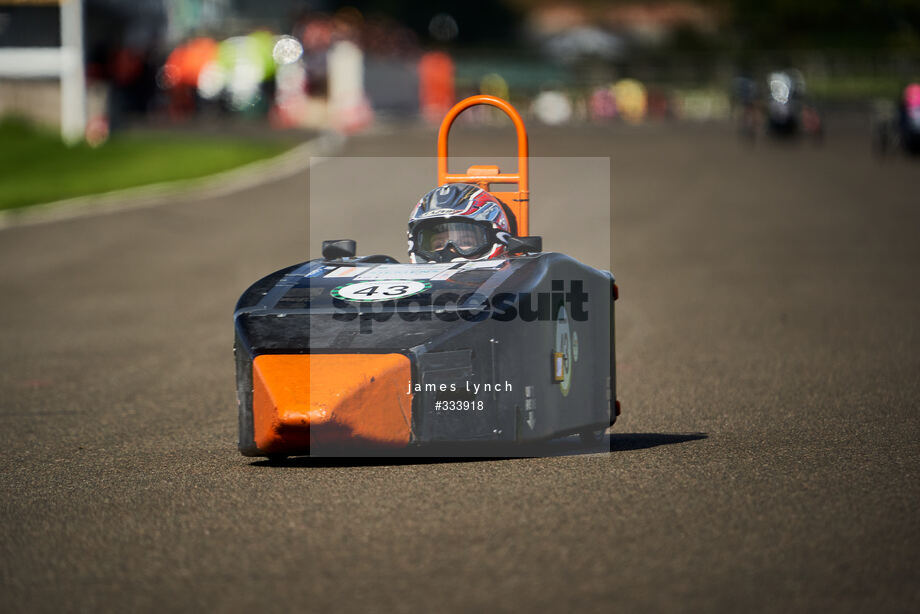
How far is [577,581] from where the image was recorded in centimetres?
455

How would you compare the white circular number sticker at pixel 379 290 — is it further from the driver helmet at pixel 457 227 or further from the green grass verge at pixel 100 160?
the green grass verge at pixel 100 160

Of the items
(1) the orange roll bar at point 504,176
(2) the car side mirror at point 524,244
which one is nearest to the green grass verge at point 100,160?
(1) the orange roll bar at point 504,176

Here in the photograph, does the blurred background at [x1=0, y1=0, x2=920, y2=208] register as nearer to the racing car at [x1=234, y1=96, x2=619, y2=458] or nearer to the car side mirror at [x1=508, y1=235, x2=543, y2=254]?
the car side mirror at [x1=508, y1=235, x2=543, y2=254]

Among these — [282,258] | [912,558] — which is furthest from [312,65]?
[912,558]

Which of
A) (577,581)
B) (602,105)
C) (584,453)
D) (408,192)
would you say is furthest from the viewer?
(602,105)

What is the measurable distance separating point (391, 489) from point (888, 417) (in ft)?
9.98

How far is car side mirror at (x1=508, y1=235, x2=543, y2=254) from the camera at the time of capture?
688 centimetres

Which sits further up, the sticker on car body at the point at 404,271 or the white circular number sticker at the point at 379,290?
the sticker on car body at the point at 404,271

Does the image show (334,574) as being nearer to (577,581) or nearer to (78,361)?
(577,581)

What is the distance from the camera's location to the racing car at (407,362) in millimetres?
5992

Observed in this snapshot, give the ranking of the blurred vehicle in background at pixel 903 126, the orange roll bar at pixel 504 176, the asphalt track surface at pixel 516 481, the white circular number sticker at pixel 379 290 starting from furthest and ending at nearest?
1. the blurred vehicle in background at pixel 903 126
2. the orange roll bar at pixel 504 176
3. the white circular number sticker at pixel 379 290
4. the asphalt track surface at pixel 516 481

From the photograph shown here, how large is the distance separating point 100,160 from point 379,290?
24.5 metres

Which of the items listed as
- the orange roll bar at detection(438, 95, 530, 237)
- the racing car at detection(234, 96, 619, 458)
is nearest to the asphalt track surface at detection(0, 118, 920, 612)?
the racing car at detection(234, 96, 619, 458)

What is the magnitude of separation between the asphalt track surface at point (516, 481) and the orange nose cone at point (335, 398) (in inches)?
7.7
